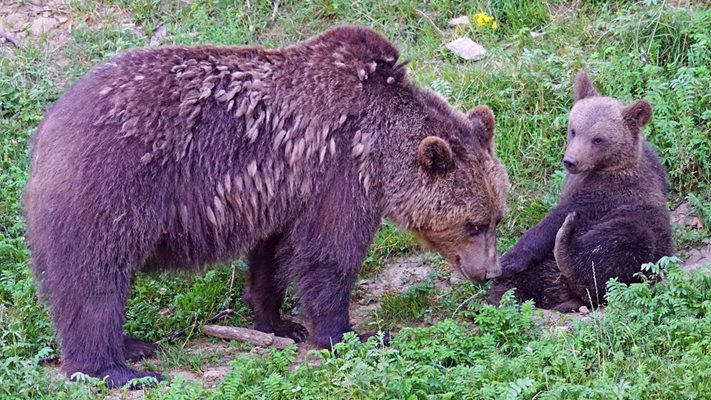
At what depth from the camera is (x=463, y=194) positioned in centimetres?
748

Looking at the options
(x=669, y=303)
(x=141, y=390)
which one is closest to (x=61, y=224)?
(x=141, y=390)

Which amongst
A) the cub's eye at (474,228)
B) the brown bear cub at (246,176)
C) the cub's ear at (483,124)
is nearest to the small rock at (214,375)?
the brown bear cub at (246,176)

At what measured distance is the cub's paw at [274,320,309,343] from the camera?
816 cm

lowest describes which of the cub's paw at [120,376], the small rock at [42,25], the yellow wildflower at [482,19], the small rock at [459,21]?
the cub's paw at [120,376]

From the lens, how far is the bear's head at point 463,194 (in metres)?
7.43

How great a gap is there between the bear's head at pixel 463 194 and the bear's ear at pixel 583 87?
1.52m

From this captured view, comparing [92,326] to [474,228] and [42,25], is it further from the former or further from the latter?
[42,25]

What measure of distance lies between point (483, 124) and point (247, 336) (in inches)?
87.9

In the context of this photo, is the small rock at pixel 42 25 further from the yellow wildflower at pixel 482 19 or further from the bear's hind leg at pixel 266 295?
the bear's hind leg at pixel 266 295

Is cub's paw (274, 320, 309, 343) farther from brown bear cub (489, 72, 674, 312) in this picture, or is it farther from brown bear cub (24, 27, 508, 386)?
brown bear cub (489, 72, 674, 312)

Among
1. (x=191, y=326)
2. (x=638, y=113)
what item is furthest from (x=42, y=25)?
(x=638, y=113)

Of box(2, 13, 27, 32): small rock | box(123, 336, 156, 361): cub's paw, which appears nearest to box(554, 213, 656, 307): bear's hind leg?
box(123, 336, 156, 361): cub's paw

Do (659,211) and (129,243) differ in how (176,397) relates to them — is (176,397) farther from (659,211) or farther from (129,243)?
(659,211)

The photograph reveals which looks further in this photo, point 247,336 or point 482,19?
point 482,19
